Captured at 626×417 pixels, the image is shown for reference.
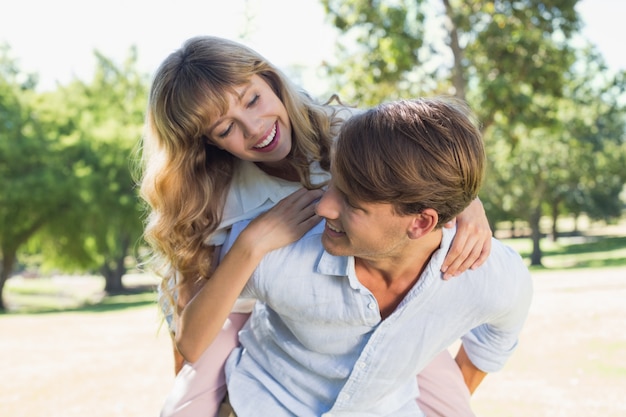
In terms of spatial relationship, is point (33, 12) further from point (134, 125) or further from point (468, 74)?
point (468, 74)

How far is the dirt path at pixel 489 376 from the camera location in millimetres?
5918

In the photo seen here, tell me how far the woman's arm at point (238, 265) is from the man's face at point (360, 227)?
10.1 inches

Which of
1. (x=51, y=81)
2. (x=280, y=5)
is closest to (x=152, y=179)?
(x=280, y=5)

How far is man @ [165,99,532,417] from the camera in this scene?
190 cm

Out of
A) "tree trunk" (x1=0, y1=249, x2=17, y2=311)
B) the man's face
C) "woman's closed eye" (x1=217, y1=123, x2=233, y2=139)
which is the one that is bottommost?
"tree trunk" (x1=0, y1=249, x2=17, y2=311)

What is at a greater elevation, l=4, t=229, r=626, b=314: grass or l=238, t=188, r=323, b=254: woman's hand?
l=238, t=188, r=323, b=254: woman's hand

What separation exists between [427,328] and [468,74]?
16394mm

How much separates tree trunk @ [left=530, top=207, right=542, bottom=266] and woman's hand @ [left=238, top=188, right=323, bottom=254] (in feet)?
103

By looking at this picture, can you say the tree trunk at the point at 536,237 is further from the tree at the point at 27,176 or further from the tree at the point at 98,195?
the tree at the point at 27,176

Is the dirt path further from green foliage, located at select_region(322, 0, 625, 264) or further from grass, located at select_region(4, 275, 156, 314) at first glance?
grass, located at select_region(4, 275, 156, 314)

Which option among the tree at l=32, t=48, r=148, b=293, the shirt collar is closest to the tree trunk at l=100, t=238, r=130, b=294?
the tree at l=32, t=48, r=148, b=293

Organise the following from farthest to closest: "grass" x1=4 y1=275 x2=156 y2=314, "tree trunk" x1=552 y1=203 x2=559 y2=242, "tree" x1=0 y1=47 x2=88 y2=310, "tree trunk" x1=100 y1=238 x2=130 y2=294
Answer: "tree trunk" x1=552 y1=203 x2=559 y2=242
"tree trunk" x1=100 y1=238 x2=130 y2=294
"grass" x1=4 y1=275 x2=156 y2=314
"tree" x1=0 y1=47 x2=88 y2=310

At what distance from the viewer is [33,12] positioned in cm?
2994

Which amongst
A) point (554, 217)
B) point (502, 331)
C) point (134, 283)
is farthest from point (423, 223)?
point (554, 217)
